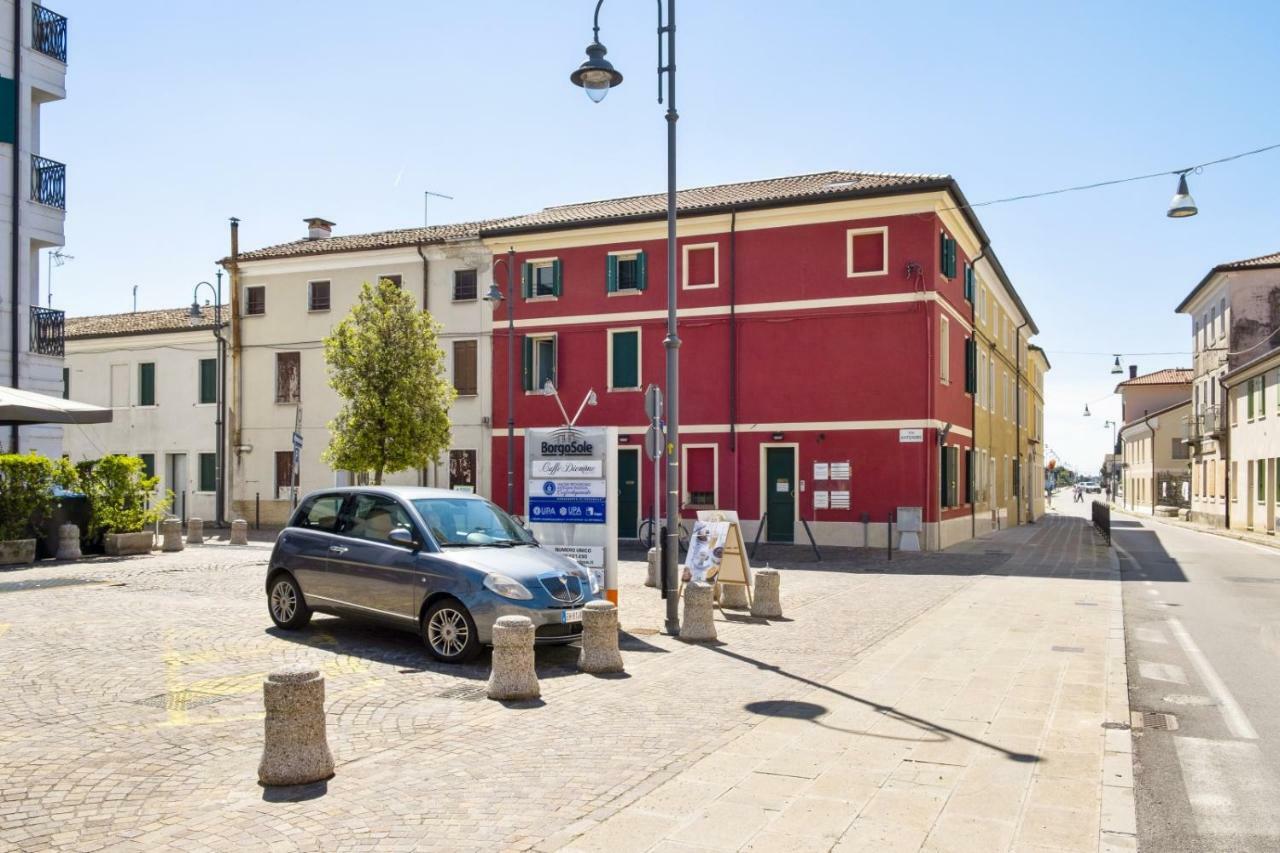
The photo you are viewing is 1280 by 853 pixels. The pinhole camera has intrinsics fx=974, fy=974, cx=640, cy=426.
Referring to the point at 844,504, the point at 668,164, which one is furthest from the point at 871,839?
the point at 844,504

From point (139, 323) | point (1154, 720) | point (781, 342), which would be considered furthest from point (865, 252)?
point (139, 323)

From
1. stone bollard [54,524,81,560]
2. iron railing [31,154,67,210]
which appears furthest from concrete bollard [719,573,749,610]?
iron railing [31,154,67,210]

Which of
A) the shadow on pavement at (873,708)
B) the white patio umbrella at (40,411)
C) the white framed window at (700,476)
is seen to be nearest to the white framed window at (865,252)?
the white framed window at (700,476)

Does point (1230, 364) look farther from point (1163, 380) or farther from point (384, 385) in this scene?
point (1163, 380)

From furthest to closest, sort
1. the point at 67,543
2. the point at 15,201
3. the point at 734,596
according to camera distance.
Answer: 1. the point at 15,201
2. the point at 67,543
3. the point at 734,596

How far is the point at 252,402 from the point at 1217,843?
31.7 m

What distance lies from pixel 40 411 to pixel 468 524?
1111 cm

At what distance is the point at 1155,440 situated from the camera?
64.4 meters

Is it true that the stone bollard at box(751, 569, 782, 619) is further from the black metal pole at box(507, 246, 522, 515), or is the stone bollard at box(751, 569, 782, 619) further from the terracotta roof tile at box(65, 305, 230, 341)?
the terracotta roof tile at box(65, 305, 230, 341)

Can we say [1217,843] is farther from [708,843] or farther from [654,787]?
[654,787]

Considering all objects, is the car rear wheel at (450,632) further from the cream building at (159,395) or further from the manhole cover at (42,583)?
the cream building at (159,395)

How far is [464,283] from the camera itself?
2981cm

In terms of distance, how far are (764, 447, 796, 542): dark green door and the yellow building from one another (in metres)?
8.05

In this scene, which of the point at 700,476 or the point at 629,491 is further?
the point at 629,491
